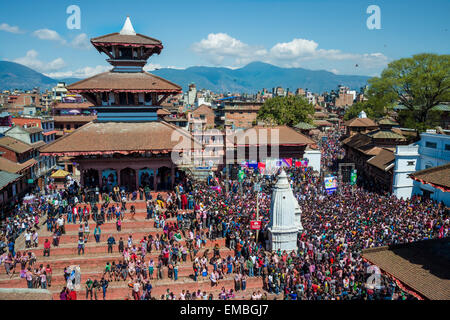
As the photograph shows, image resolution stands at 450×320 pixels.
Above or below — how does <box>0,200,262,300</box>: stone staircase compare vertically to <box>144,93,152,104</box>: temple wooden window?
below

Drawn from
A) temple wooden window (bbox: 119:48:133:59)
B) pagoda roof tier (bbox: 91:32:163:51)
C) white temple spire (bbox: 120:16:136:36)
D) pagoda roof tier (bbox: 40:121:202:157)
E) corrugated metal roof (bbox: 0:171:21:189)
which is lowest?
corrugated metal roof (bbox: 0:171:21:189)

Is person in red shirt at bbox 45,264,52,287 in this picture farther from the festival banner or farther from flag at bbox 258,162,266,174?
flag at bbox 258,162,266,174

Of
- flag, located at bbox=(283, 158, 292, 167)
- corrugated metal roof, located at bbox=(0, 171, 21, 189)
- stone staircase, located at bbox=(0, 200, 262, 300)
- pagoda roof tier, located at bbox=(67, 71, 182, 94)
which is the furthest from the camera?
flag, located at bbox=(283, 158, 292, 167)

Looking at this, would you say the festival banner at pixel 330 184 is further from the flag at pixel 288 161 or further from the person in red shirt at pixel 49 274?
the person in red shirt at pixel 49 274

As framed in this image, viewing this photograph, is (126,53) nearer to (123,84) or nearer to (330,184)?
(123,84)

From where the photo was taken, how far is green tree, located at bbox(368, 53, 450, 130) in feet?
137

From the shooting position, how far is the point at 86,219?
20.0 m

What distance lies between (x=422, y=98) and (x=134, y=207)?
4113 centimetres

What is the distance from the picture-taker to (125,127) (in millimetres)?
23797

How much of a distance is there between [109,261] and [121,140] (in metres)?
8.34

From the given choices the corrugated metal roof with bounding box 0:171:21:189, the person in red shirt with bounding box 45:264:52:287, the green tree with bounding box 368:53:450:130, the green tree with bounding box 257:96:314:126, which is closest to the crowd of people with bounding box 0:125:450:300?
the person in red shirt with bounding box 45:264:52:287

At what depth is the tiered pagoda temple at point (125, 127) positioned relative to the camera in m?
22.2

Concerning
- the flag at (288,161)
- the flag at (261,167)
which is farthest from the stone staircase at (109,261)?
the flag at (288,161)

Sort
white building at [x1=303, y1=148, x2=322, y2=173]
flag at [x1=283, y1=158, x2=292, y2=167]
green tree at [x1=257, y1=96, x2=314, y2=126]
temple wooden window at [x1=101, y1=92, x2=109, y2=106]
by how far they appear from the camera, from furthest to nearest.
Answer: green tree at [x1=257, y1=96, x2=314, y2=126], white building at [x1=303, y1=148, x2=322, y2=173], flag at [x1=283, y1=158, x2=292, y2=167], temple wooden window at [x1=101, y1=92, x2=109, y2=106]
